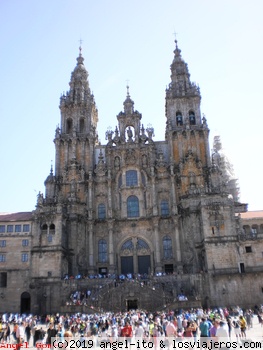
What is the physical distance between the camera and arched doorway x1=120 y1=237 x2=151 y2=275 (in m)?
55.6

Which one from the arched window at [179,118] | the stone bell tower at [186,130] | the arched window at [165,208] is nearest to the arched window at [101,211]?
the arched window at [165,208]

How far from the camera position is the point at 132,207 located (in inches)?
2302

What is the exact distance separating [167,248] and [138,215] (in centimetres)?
A: 660

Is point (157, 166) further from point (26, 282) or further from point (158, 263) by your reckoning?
point (26, 282)

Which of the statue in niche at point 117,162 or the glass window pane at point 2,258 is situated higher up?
the statue in niche at point 117,162

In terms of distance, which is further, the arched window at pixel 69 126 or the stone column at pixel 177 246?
the arched window at pixel 69 126

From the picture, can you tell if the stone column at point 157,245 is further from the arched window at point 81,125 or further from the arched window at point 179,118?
the arched window at point 81,125

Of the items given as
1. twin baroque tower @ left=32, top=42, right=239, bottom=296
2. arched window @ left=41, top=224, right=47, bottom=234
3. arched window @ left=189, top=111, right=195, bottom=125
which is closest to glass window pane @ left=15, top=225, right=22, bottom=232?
twin baroque tower @ left=32, top=42, right=239, bottom=296

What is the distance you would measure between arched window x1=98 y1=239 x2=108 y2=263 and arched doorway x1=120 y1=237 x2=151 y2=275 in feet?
7.89

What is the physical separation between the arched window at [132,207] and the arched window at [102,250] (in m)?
5.55

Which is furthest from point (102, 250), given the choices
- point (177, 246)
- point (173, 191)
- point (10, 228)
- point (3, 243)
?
point (3, 243)

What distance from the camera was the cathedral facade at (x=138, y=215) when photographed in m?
48.6

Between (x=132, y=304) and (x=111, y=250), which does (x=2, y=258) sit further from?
(x=132, y=304)

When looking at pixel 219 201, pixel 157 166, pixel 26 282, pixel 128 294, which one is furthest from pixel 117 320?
pixel 157 166
